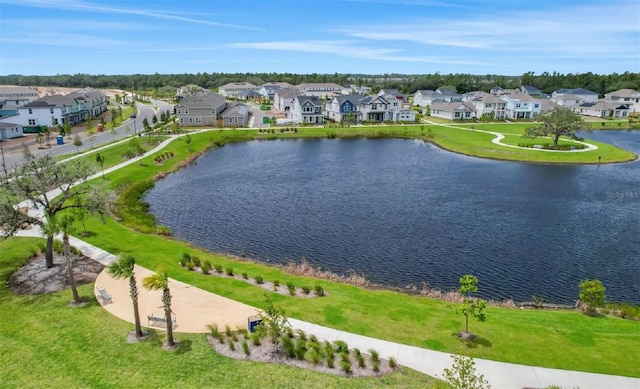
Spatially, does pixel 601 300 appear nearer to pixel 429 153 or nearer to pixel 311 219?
pixel 311 219

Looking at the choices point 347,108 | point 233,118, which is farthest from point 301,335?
point 347,108

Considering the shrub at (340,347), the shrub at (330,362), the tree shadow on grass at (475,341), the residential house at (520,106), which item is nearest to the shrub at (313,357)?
the shrub at (330,362)

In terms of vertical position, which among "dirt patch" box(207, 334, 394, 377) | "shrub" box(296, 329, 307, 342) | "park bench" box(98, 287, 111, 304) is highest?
"park bench" box(98, 287, 111, 304)

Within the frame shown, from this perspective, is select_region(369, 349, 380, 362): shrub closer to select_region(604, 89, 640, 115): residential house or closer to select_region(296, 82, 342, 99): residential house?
select_region(604, 89, 640, 115): residential house

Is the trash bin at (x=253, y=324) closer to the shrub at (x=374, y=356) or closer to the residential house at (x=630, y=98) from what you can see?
the shrub at (x=374, y=356)

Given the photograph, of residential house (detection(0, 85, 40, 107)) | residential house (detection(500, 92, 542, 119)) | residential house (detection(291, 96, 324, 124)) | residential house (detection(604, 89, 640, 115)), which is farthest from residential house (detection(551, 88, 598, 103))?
residential house (detection(0, 85, 40, 107))

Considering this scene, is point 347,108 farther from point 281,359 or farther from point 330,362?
point 330,362
